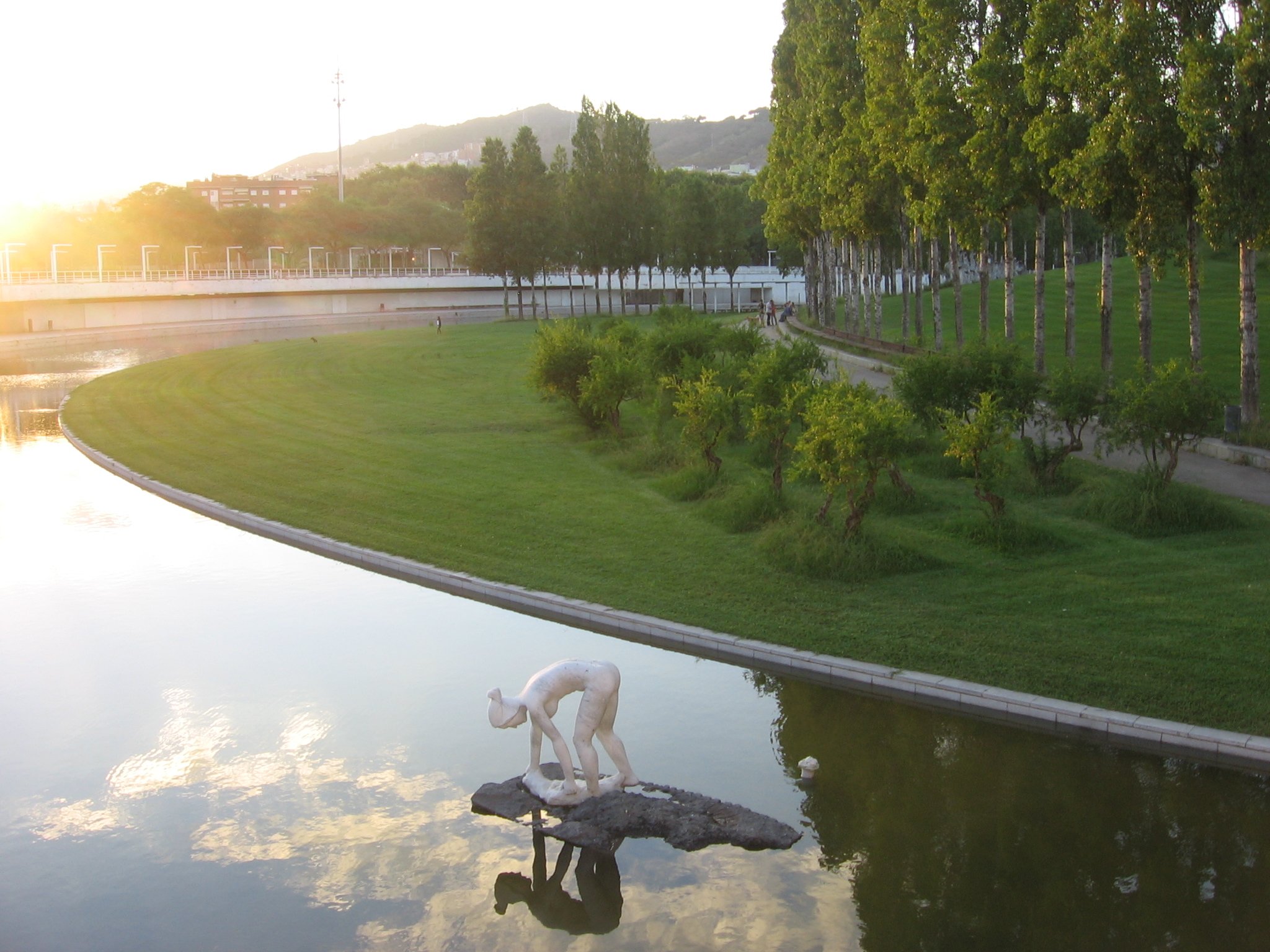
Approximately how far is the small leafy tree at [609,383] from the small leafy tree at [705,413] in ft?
13.1

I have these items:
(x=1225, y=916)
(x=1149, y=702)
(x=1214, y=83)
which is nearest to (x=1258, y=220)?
(x=1214, y=83)

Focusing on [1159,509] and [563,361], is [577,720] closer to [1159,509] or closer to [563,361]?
[1159,509]

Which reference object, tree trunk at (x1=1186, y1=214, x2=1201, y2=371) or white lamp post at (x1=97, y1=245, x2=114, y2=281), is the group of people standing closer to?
tree trunk at (x1=1186, y1=214, x2=1201, y2=371)

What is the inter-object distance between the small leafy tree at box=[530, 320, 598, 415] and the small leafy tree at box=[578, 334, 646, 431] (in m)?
0.26

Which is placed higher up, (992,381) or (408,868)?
(992,381)

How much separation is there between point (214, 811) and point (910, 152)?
1001 inches

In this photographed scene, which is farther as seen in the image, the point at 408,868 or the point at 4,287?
the point at 4,287

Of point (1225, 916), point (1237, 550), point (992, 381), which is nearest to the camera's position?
point (1225, 916)

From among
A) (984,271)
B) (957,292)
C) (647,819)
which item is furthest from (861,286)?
(647,819)

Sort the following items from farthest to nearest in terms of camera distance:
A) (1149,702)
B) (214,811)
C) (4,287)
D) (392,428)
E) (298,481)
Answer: (4,287)
(392,428)
(298,481)
(1149,702)
(214,811)

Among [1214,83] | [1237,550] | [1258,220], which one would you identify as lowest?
[1237,550]

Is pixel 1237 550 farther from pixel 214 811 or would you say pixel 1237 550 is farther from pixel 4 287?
pixel 4 287

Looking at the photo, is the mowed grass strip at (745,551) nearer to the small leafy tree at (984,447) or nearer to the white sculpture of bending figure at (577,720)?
the small leafy tree at (984,447)

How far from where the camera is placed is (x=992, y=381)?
1884 cm
